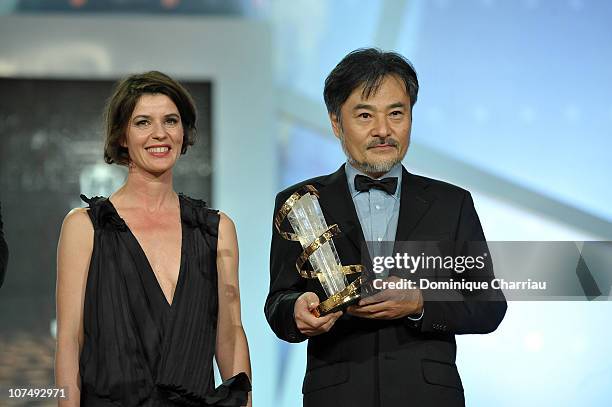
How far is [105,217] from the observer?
281cm

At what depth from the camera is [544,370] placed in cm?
413

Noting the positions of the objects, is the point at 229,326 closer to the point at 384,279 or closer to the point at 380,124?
the point at 384,279

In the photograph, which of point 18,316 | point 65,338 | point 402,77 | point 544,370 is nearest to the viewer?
point 65,338

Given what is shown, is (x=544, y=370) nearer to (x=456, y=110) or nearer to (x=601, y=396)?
(x=601, y=396)

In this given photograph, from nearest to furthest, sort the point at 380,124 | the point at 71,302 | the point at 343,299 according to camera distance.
A: the point at 343,299 → the point at 71,302 → the point at 380,124

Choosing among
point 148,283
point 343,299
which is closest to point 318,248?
point 343,299

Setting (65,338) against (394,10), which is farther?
(394,10)

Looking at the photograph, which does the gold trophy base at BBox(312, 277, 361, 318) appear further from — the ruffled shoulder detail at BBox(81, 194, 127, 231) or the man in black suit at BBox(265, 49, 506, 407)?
the ruffled shoulder detail at BBox(81, 194, 127, 231)

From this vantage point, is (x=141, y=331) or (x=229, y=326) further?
(x=229, y=326)

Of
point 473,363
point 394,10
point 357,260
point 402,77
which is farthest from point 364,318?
point 394,10

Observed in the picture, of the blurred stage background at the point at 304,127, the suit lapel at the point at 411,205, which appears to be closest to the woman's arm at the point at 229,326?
the suit lapel at the point at 411,205

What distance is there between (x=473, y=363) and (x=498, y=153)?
832 mm

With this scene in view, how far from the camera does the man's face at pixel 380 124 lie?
2.86 meters

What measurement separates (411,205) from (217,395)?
2.31 feet
